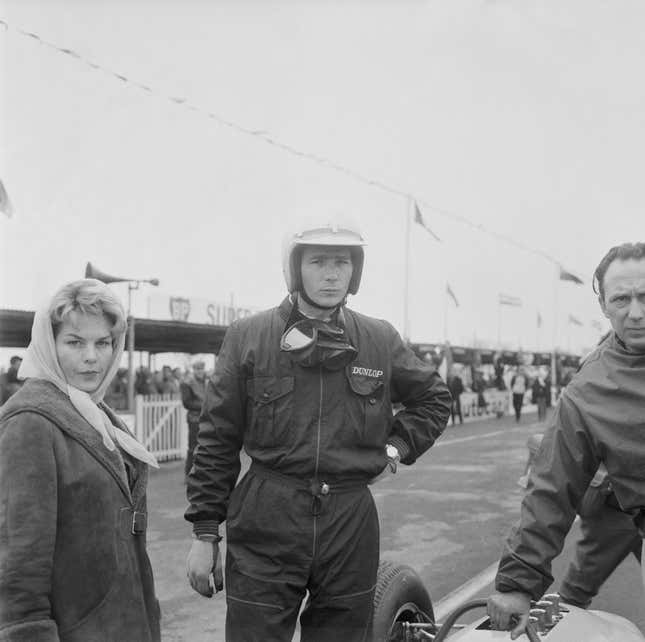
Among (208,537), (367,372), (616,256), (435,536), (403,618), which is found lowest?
(435,536)

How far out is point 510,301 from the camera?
42.5 metres

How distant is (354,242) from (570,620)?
1.47m

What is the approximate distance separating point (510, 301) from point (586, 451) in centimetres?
4103

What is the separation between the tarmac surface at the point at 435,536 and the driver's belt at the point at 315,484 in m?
2.23

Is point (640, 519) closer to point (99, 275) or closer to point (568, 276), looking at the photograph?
point (99, 275)

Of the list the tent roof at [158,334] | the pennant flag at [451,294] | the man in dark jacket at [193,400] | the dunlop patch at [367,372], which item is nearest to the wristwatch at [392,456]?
the dunlop patch at [367,372]

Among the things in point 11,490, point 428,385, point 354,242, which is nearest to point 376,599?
point 428,385

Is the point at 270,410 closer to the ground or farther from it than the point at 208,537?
farther from it

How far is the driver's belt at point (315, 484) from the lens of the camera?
2.79 metres

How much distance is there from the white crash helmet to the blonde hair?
0.76 meters

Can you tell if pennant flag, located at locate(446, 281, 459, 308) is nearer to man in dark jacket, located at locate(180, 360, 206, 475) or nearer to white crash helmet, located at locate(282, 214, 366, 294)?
man in dark jacket, located at locate(180, 360, 206, 475)

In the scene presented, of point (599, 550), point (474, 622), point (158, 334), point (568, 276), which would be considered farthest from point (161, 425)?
point (568, 276)

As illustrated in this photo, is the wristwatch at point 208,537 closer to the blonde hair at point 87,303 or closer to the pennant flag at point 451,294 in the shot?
the blonde hair at point 87,303

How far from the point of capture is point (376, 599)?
10.6ft
